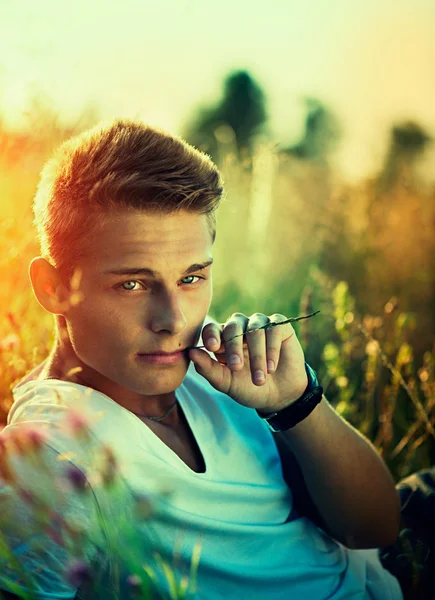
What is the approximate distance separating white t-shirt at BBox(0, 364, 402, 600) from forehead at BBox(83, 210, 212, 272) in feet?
1.25

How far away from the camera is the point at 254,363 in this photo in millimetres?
1930

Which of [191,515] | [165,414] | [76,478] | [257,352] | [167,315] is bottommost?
[191,515]

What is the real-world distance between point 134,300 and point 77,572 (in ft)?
2.39

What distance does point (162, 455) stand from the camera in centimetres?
187

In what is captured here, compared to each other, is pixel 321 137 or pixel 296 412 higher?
pixel 321 137

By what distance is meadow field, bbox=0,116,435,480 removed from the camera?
2963 mm

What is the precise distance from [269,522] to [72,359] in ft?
2.73

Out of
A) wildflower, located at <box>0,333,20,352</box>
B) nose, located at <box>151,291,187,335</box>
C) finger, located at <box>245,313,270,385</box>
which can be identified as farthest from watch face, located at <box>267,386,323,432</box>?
wildflower, located at <box>0,333,20,352</box>

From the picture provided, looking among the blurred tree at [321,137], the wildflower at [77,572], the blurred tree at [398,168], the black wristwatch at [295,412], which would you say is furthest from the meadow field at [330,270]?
the wildflower at [77,572]

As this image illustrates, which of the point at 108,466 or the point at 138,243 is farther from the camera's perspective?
the point at 138,243

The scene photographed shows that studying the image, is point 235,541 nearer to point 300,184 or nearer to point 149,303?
point 149,303

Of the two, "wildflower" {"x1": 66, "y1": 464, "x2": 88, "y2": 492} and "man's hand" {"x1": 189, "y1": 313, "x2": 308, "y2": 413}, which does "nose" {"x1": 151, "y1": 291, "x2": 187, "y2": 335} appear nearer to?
"man's hand" {"x1": 189, "y1": 313, "x2": 308, "y2": 413}

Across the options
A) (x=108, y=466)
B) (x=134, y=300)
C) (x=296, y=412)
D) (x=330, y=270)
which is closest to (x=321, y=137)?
(x=330, y=270)

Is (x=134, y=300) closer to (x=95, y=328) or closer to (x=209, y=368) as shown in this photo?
(x=95, y=328)
